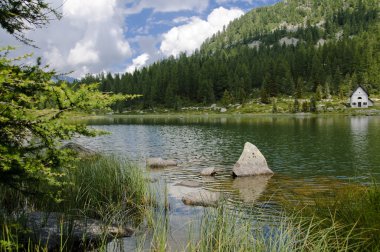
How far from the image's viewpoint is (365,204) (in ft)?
28.4

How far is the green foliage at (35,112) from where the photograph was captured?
6.20 metres

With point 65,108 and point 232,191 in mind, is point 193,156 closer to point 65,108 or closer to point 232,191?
point 232,191

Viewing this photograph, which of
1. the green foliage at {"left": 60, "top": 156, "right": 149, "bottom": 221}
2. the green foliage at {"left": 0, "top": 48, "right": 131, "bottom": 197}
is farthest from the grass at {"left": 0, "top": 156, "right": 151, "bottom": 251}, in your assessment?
the green foliage at {"left": 0, "top": 48, "right": 131, "bottom": 197}

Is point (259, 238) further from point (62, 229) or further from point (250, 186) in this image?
point (250, 186)

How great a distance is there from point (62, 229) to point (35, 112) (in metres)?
4.22

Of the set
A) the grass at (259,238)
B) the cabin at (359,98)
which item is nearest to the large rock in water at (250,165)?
the grass at (259,238)

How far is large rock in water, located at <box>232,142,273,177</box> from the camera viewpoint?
2423 centimetres

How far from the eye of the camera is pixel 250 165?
973 inches

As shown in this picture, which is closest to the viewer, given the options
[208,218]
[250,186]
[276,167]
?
[208,218]

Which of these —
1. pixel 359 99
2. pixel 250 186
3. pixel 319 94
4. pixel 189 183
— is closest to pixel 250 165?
pixel 250 186

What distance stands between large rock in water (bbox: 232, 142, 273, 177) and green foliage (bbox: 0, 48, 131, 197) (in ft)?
59.2

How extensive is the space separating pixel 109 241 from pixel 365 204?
7437mm

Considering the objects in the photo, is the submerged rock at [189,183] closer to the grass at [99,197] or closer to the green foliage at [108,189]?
the grass at [99,197]

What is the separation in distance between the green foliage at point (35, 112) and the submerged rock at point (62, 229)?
307cm
